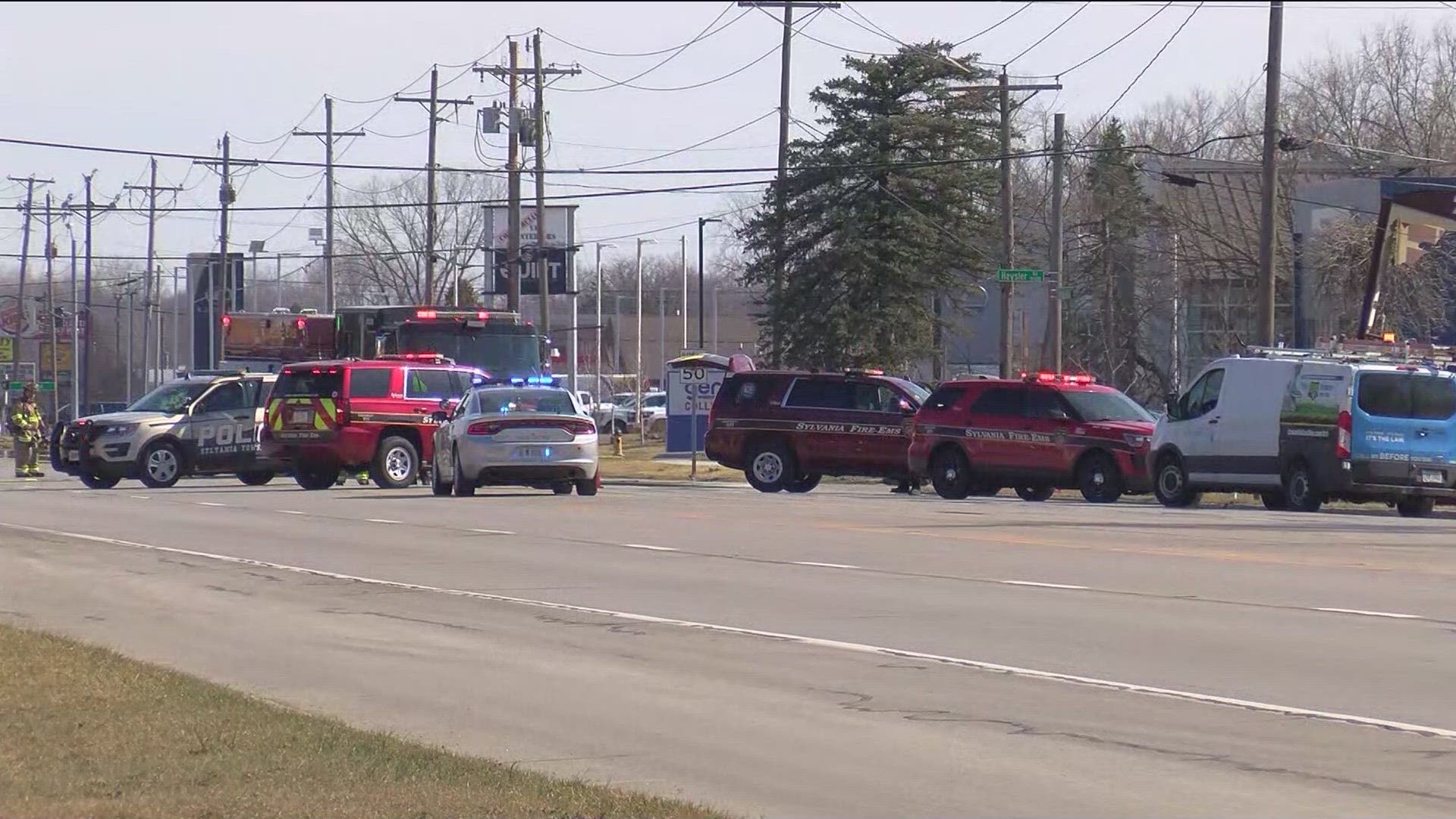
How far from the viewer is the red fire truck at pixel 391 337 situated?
33719 mm

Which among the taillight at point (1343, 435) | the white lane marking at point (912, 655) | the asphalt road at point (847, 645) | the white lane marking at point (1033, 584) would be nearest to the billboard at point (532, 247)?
the taillight at point (1343, 435)

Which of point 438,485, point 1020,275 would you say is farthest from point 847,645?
point 1020,275

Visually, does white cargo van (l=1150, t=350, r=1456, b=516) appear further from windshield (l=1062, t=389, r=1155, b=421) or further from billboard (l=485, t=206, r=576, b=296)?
billboard (l=485, t=206, r=576, b=296)

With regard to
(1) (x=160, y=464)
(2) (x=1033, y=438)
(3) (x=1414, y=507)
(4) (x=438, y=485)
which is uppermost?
(2) (x=1033, y=438)

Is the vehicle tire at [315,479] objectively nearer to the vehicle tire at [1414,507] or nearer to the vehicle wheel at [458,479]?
the vehicle wheel at [458,479]

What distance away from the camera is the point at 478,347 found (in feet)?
112

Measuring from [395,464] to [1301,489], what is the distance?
14236mm

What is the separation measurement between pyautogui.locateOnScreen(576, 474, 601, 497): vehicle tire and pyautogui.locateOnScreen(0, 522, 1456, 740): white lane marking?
8786 mm

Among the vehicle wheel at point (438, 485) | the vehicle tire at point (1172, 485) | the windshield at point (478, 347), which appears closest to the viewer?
the vehicle wheel at point (438, 485)

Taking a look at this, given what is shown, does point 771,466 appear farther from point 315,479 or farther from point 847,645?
point 847,645

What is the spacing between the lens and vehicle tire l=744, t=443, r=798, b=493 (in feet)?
100

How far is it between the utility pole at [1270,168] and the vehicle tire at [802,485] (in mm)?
8209

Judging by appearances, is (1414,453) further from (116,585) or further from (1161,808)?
(1161,808)

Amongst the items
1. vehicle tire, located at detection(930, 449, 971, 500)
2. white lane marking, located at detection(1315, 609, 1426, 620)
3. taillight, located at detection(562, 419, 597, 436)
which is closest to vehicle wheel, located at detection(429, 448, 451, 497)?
taillight, located at detection(562, 419, 597, 436)
